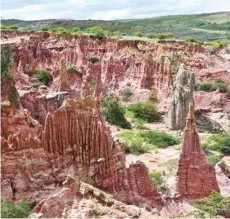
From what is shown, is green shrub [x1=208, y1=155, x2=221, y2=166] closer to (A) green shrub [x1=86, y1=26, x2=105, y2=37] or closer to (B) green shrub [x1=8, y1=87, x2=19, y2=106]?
(B) green shrub [x1=8, y1=87, x2=19, y2=106]

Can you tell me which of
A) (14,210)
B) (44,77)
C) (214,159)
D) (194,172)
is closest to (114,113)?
(214,159)

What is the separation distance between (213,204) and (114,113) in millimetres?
30107

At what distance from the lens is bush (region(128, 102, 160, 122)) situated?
188 ft

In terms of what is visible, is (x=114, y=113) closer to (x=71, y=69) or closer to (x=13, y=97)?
(x=71, y=69)

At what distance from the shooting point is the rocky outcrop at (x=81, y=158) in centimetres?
2100

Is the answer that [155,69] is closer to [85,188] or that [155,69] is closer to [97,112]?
[97,112]

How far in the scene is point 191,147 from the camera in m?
26.0

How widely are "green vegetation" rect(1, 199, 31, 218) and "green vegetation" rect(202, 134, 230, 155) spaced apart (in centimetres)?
2762

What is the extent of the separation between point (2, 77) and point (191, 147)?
8495mm

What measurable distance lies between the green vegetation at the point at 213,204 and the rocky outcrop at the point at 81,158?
1622 millimetres

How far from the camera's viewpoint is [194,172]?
2562 centimetres

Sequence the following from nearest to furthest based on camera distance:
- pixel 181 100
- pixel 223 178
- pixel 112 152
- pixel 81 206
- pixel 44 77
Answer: pixel 81 206 < pixel 112 152 < pixel 223 178 < pixel 181 100 < pixel 44 77

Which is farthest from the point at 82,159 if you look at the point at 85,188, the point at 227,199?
the point at 227,199

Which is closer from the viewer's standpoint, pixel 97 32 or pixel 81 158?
pixel 81 158
